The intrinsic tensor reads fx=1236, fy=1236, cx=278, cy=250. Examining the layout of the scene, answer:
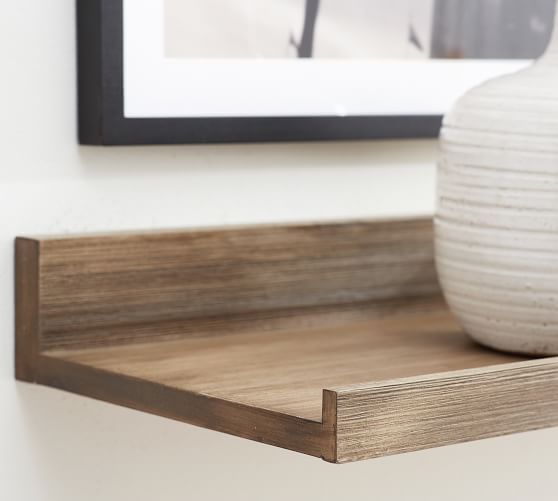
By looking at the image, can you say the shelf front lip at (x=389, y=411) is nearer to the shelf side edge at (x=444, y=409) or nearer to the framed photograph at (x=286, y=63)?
the shelf side edge at (x=444, y=409)

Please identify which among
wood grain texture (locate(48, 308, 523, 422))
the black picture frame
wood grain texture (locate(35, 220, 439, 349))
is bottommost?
wood grain texture (locate(48, 308, 523, 422))

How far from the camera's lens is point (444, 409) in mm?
636

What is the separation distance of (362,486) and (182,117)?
33cm

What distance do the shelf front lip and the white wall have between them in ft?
0.36

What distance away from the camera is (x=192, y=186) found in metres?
0.86

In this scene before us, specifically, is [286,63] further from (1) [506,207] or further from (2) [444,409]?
(2) [444,409]

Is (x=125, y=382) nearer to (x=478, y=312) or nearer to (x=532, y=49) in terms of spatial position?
(x=478, y=312)

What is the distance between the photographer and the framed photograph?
0.79 meters

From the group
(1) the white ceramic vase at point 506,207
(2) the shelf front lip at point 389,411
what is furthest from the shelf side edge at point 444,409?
(1) the white ceramic vase at point 506,207

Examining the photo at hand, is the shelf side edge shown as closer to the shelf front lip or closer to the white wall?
the shelf front lip

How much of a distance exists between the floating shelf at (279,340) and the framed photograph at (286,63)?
0.07 metres

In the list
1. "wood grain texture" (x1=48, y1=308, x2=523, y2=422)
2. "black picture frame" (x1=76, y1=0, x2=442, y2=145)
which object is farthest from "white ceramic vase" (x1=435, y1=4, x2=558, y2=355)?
"black picture frame" (x1=76, y1=0, x2=442, y2=145)

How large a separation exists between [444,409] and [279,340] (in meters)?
0.23

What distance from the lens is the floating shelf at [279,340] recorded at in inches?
24.7
